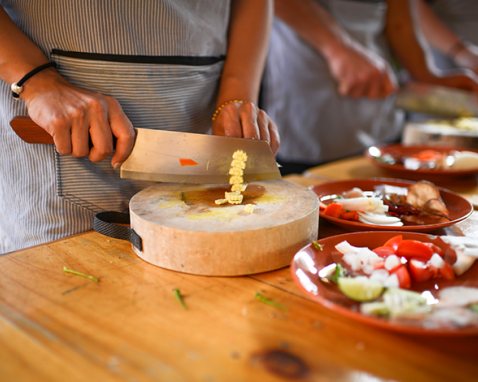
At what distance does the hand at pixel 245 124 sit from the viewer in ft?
4.39

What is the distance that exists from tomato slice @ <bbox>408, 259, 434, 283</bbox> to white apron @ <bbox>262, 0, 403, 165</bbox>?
176 cm

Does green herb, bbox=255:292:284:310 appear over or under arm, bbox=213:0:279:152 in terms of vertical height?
under

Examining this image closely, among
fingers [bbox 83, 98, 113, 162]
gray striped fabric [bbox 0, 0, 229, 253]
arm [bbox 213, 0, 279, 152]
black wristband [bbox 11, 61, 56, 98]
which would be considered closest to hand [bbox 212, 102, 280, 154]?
arm [bbox 213, 0, 279, 152]

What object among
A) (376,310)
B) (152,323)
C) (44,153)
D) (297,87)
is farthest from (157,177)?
(297,87)

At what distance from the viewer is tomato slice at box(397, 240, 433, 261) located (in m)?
1.00

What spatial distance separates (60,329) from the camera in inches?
32.9

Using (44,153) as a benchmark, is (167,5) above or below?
above

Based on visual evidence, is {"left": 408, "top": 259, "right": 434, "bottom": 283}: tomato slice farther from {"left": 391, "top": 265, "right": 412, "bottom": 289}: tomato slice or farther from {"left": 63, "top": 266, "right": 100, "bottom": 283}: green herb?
{"left": 63, "top": 266, "right": 100, "bottom": 283}: green herb

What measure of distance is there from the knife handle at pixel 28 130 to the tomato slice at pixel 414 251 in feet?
2.44

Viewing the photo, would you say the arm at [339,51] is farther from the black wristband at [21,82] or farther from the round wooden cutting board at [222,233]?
the black wristband at [21,82]

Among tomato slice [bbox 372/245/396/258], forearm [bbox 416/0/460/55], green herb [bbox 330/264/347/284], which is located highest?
forearm [bbox 416/0/460/55]

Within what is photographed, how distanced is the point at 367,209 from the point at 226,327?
58 cm

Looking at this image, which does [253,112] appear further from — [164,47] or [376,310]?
[376,310]

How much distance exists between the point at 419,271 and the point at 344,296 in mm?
153
